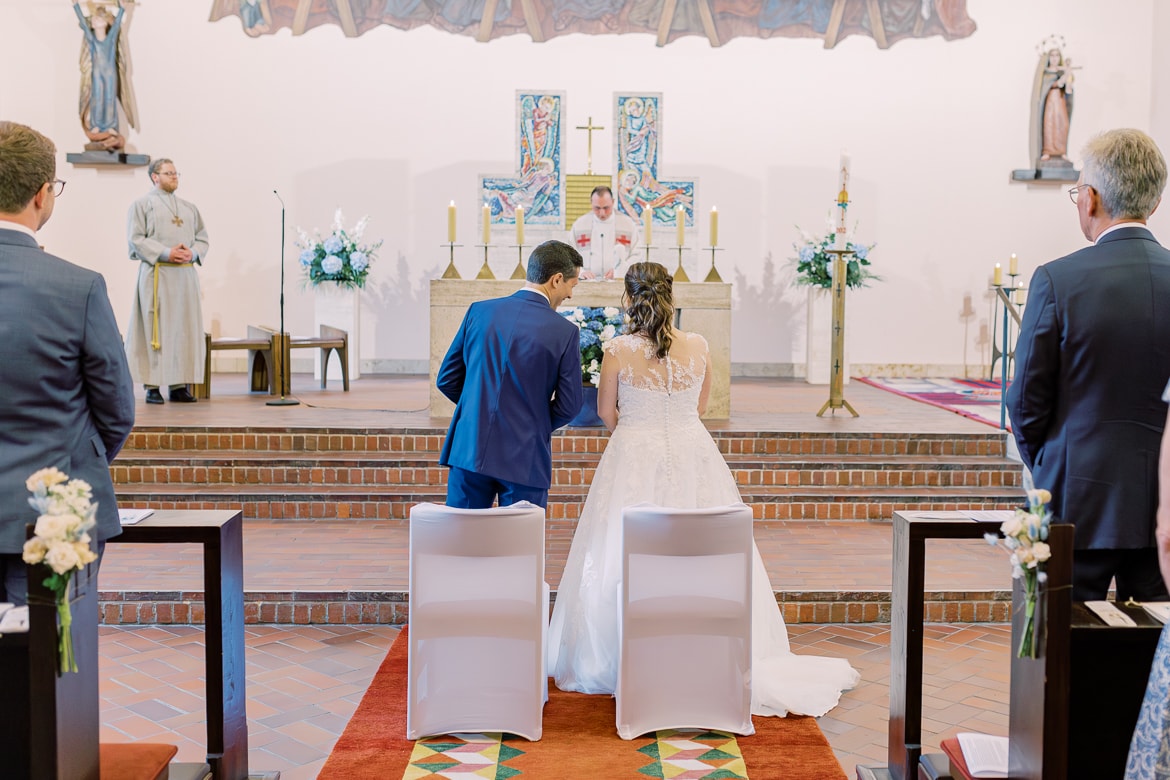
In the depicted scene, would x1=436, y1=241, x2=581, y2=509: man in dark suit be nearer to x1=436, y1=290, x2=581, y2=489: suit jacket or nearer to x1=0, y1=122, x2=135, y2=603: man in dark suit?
x1=436, y1=290, x2=581, y2=489: suit jacket

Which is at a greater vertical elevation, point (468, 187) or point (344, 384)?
point (468, 187)

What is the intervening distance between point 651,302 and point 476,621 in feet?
4.39

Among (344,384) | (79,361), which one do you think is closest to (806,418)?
(344,384)

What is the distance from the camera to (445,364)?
4.22m

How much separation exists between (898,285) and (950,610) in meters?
7.41

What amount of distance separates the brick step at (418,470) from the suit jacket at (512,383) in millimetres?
2790

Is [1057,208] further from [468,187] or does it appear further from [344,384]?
[344,384]

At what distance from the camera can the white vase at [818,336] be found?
1116cm

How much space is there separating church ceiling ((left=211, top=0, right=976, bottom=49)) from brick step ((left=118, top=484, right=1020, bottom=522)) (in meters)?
6.50

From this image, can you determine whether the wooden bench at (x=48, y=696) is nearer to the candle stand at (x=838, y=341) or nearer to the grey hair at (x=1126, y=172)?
the grey hair at (x=1126, y=172)

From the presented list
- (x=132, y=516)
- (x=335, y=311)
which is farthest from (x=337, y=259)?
(x=132, y=516)

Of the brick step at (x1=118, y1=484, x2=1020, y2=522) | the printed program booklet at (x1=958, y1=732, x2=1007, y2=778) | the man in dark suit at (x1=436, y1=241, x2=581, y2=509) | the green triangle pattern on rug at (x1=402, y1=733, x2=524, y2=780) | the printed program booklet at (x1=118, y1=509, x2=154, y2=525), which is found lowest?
the green triangle pattern on rug at (x1=402, y1=733, x2=524, y2=780)

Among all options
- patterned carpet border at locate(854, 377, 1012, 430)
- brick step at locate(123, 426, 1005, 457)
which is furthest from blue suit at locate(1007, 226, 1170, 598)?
patterned carpet border at locate(854, 377, 1012, 430)

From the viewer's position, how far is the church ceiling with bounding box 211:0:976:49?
11.4 metres
